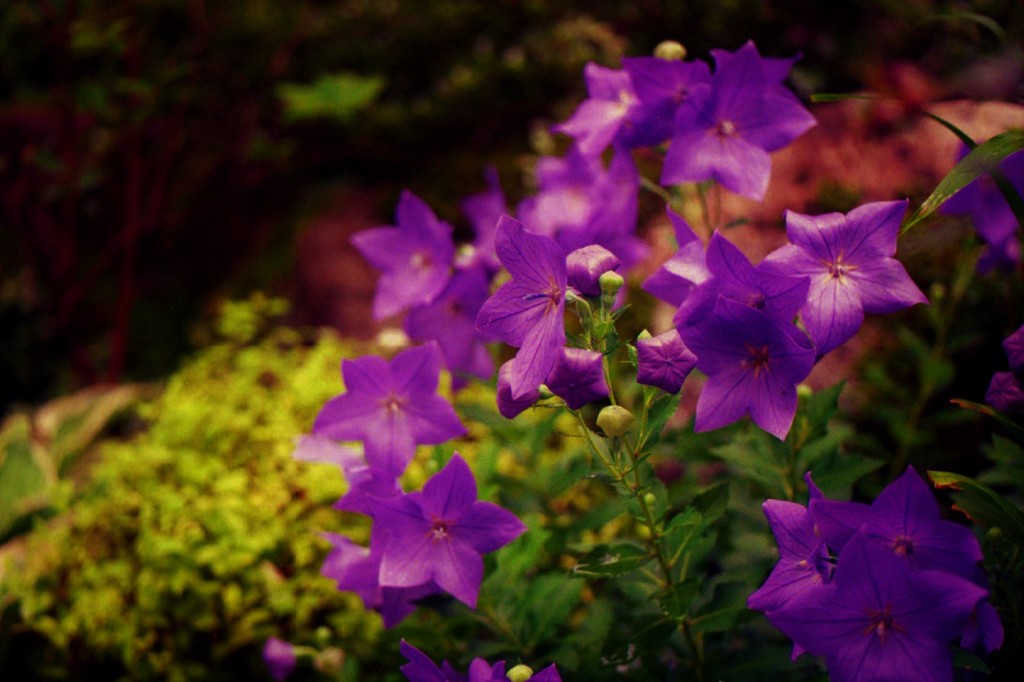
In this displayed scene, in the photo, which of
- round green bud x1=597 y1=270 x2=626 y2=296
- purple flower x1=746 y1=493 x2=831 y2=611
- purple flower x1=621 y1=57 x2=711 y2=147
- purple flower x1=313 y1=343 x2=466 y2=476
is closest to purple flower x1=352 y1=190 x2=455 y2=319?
purple flower x1=313 y1=343 x2=466 y2=476

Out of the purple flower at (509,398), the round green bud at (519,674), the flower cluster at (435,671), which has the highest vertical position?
the purple flower at (509,398)

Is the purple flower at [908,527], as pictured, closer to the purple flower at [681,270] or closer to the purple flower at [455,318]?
the purple flower at [681,270]

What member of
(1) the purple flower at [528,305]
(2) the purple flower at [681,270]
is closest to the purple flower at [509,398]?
(1) the purple flower at [528,305]

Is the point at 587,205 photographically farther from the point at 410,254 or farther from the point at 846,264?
the point at 846,264

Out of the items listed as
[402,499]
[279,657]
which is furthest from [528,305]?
[279,657]

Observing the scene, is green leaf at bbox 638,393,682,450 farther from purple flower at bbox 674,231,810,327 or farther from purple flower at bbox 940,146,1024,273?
purple flower at bbox 940,146,1024,273

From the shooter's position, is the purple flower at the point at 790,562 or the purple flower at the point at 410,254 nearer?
the purple flower at the point at 790,562

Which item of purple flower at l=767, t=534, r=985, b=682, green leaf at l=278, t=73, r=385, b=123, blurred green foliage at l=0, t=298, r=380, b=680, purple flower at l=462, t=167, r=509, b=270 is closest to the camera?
purple flower at l=767, t=534, r=985, b=682
